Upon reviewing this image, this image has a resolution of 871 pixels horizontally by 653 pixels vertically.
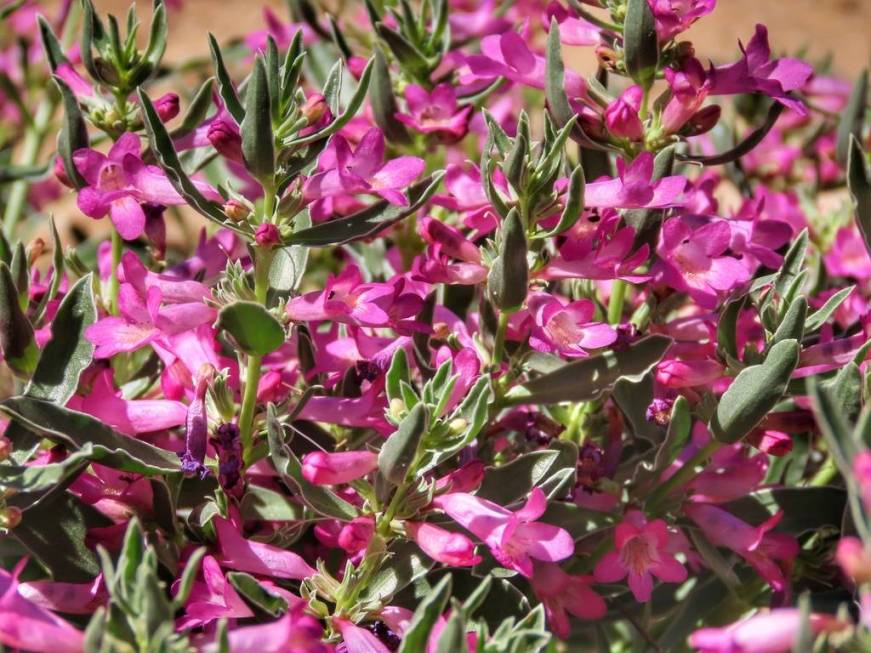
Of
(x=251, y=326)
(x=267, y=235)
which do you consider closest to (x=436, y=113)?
(x=267, y=235)

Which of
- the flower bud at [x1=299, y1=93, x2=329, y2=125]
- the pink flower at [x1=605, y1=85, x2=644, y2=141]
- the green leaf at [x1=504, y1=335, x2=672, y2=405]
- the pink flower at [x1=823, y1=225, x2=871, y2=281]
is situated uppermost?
the flower bud at [x1=299, y1=93, x2=329, y2=125]

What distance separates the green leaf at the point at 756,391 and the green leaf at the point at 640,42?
0.41m

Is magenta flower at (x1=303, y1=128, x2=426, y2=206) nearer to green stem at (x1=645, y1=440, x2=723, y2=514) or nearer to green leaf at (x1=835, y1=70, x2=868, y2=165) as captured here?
green stem at (x1=645, y1=440, x2=723, y2=514)

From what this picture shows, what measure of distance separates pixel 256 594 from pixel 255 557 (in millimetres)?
143

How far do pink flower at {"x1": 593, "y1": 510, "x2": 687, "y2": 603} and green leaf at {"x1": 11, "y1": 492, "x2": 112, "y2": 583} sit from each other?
25.5 inches

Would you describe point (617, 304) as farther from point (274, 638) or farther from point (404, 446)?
point (274, 638)

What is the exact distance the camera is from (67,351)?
1.38m

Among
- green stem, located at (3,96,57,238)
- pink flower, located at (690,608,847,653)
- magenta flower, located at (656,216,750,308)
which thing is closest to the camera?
pink flower, located at (690,608,847,653)

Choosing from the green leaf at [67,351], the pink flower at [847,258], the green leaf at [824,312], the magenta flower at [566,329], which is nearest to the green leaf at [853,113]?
the pink flower at [847,258]

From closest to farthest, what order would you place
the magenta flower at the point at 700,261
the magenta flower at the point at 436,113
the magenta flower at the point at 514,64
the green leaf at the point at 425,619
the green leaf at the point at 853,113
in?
the green leaf at the point at 425,619 < the magenta flower at the point at 700,261 < the magenta flower at the point at 514,64 < the magenta flower at the point at 436,113 < the green leaf at the point at 853,113

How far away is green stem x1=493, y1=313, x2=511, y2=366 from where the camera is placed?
4.54 ft

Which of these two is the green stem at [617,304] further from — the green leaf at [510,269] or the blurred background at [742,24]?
the blurred background at [742,24]

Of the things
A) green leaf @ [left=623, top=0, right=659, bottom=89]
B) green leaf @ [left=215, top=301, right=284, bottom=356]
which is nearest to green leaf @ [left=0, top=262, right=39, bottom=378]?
green leaf @ [left=215, top=301, right=284, bottom=356]

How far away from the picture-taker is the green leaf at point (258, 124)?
1.19 m
